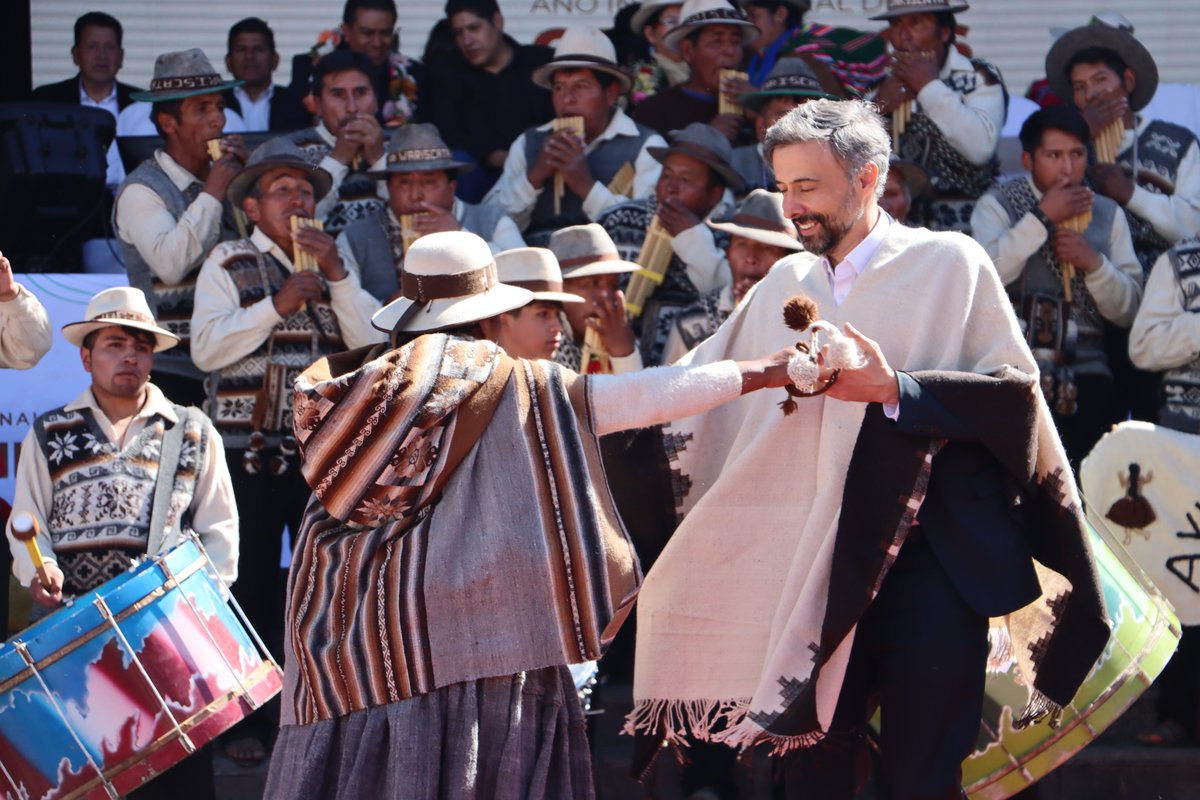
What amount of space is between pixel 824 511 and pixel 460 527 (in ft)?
3.24

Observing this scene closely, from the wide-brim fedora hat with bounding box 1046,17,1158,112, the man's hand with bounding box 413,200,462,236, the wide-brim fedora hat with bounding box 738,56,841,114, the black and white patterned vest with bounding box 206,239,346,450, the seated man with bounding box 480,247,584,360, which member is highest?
the wide-brim fedora hat with bounding box 1046,17,1158,112

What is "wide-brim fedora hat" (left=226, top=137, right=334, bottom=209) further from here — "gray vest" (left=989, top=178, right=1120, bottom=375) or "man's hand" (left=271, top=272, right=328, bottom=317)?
"gray vest" (left=989, top=178, right=1120, bottom=375)

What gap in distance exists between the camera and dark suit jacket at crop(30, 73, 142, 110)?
1002 centimetres

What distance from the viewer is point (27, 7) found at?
1109 centimetres

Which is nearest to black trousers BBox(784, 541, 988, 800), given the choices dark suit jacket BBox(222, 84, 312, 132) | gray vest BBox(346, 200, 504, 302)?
gray vest BBox(346, 200, 504, 302)

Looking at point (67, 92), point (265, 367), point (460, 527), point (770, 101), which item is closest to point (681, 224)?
point (770, 101)

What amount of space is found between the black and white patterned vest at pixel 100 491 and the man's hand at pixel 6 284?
52 centimetres

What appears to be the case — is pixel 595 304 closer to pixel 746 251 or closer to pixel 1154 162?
pixel 746 251

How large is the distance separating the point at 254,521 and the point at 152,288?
1.24 meters

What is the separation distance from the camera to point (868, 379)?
15.3ft

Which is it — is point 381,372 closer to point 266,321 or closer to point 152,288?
point 266,321

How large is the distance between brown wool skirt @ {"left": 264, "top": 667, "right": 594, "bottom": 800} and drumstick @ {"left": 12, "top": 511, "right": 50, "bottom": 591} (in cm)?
179

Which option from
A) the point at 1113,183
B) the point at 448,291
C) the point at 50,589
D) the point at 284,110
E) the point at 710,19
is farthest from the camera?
the point at 284,110

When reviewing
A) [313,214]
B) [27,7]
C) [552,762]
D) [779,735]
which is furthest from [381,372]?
[27,7]
